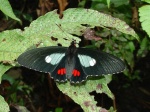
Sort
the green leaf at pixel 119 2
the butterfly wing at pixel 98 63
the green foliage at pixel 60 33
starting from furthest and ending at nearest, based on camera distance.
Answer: the green leaf at pixel 119 2, the green foliage at pixel 60 33, the butterfly wing at pixel 98 63

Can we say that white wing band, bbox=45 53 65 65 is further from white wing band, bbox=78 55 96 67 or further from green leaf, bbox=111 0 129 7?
green leaf, bbox=111 0 129 7

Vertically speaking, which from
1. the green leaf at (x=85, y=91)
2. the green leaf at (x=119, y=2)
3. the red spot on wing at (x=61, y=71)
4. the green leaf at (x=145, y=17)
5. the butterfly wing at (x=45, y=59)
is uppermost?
the green leaf at (x=145, y=17)

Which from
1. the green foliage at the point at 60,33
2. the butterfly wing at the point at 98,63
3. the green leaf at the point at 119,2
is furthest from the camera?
the green leaf at the point at 119,2

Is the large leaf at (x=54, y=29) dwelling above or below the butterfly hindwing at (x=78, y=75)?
above

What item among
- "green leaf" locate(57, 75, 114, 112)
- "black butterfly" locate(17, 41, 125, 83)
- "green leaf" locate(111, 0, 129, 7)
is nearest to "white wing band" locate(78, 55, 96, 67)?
"black butterfly" locate(17, 41, 125, 83)

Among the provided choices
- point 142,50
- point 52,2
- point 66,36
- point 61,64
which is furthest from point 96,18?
point 52,2

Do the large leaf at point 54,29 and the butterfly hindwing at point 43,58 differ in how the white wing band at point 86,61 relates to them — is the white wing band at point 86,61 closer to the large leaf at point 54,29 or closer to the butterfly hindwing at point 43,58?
the butterfly hindwing at point 43,58

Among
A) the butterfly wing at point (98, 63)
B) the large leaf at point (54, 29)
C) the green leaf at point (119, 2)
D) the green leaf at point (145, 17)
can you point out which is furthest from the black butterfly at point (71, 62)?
the green leaf at point (119, 2)

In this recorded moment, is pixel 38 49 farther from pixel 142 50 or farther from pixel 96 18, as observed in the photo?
pixel 142 50
